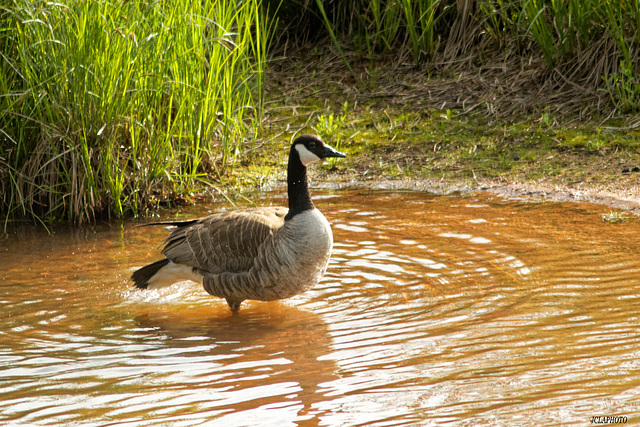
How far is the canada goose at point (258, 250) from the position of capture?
5.04 metres

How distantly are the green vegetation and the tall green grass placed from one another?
0.7 inches

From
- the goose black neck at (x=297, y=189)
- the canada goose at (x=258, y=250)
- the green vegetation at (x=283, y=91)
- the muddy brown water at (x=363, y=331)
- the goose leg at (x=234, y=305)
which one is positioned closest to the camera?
the muddy brown water at (x=363, y=331)

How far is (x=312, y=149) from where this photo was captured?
5.53 metres

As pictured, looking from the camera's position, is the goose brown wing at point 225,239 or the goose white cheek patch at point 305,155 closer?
the goose brown wing at point 225,239

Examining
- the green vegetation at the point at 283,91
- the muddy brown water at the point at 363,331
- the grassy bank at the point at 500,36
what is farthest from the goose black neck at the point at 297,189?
the grassy bank at the point at 500,36

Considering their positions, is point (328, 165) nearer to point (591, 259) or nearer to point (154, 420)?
point (591, 259)

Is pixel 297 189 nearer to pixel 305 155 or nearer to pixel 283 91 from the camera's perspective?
pixel 305 155

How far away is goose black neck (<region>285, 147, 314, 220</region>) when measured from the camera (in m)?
5.27

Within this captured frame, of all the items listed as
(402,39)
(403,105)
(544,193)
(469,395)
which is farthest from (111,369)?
(402,39)

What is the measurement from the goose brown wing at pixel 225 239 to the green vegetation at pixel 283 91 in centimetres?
138

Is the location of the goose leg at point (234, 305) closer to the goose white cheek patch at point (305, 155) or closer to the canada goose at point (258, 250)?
the canada goose at point (258, 250)

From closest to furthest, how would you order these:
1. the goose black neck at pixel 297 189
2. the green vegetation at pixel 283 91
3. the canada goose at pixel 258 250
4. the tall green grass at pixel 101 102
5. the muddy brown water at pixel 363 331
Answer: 1. the muddy brown water at pixel 363 331
2. the canada goose at pixel 258 250
3. the goose black neck at pixel 297 189
4. the tall green grass at pixel 101 102
5. the green vegetation at pixel 283 91

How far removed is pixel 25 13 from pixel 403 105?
4.74 m

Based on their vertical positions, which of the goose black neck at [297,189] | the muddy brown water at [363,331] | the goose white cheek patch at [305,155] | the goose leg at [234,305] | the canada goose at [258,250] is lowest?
the goose leg at [234,305]
